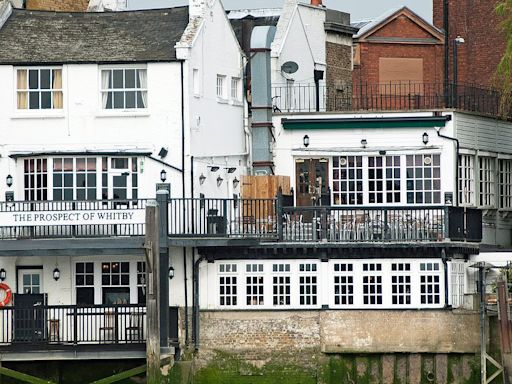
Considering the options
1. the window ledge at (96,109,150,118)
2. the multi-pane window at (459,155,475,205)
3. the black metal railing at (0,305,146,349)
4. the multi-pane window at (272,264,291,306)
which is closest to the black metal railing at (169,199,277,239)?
the multi-pane window at (272,264,291,306)

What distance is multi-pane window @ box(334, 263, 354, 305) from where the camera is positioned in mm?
54406

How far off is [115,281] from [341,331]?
5958 mm

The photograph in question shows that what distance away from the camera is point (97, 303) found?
54906 millimetres

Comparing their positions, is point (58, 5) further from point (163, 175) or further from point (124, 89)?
point (163, 175)

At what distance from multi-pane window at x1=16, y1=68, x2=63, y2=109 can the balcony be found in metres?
3.04

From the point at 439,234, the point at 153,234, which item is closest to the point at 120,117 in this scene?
the point at 153,234

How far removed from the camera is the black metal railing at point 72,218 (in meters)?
53.5

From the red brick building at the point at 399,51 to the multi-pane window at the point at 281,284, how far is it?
15.8m

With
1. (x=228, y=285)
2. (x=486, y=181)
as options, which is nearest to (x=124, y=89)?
(x=228, y=285)

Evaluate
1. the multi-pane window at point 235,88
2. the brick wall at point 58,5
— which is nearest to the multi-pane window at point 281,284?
the multi-pane window at point 235,88

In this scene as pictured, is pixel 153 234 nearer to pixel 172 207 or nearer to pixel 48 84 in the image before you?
pixel 172 207

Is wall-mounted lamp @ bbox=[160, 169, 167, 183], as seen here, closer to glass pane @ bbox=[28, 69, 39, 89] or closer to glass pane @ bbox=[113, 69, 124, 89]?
glass pane @ bbox=[113, 69, 124, 89]

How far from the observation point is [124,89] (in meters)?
55.3

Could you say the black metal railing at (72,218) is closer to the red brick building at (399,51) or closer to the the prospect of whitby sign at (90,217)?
the the prospect of whitby sign at (90,217)
